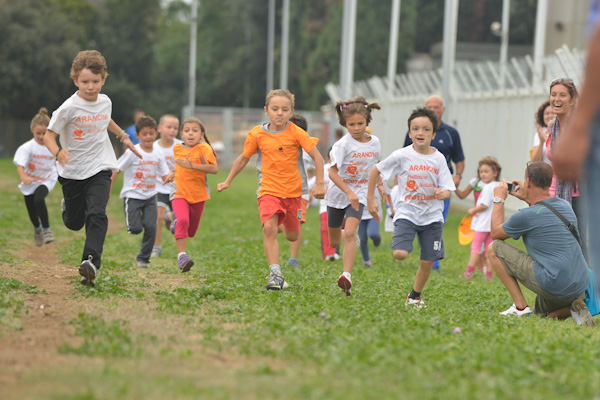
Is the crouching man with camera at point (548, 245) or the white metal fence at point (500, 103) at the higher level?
the white metal fence at point (500, 103)

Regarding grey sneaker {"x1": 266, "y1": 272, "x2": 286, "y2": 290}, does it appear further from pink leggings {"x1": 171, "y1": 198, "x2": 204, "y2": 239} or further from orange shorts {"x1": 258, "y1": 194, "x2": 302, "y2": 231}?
pink leggings {"x1": 171, "y1": 198, "x2": 204, "y2": 239}

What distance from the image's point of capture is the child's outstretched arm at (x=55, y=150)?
317 inches

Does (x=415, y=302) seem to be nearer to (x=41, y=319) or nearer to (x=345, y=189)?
(x=345, y=189)

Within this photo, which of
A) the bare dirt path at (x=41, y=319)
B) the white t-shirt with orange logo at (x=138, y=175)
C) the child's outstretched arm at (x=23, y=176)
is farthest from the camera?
the child's outstretched arm at (x=23, y=176)

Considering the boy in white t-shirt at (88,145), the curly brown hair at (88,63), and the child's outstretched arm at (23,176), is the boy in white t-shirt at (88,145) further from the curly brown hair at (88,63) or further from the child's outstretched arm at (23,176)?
the child's outstretched arm at (23,176)

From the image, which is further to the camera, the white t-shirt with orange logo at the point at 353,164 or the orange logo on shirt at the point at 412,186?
the white t-shirt with orange logo at the point at 353,164

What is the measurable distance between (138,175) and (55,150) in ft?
10.4

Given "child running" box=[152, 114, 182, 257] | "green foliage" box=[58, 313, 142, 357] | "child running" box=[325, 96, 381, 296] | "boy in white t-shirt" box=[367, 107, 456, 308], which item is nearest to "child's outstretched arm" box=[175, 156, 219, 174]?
"child running" box=[325, 96, 381, 296]

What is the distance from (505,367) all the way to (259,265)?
6.34m

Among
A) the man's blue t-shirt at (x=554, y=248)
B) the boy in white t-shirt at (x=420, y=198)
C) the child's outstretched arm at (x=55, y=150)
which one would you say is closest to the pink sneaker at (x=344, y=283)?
the boy in white t-shirt at (x=420, y=198)

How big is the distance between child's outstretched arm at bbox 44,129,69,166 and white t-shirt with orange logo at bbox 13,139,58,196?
4898 millimetres

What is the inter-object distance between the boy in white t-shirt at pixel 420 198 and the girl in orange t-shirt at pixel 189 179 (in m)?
2.49

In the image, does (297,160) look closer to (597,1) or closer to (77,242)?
(597,1)

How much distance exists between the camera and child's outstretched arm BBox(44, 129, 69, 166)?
8.05m
